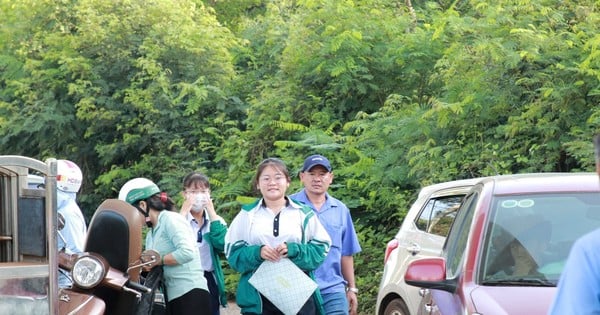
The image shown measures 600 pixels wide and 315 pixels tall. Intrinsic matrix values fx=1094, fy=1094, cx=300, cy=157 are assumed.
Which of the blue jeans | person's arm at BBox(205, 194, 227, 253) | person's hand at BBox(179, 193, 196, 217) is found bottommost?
the blue jeans

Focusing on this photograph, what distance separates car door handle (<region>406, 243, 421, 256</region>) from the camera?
9.09 metres

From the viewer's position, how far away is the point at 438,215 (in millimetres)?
9258

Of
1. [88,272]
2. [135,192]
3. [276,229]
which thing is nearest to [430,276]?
[276,229]

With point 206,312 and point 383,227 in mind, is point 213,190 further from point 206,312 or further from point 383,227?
point 206,312

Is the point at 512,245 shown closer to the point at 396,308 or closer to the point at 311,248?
the point at 311,248

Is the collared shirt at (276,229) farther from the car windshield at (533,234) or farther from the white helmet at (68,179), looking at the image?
the white helmet at (68,179)

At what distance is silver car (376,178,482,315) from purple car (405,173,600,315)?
2.23 m

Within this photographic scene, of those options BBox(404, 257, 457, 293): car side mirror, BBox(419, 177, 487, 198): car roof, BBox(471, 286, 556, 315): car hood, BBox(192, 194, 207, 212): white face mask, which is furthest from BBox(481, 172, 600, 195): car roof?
BBox(192, 194, 207, 212): white face mask

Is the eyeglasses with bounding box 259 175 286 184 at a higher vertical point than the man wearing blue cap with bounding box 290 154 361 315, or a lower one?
higher

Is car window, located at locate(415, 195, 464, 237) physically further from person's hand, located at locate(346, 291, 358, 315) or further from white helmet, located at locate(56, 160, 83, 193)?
white helmet, located at locate(56, 160, 83, 193)

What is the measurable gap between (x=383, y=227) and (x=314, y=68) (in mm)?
3400

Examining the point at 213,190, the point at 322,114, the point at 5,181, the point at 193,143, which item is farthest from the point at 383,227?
the point at 5,181

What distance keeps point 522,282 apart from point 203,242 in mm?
4000

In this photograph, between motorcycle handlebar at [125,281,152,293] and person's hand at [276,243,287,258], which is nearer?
motorcycle handlebar at [125,281,152,293]
